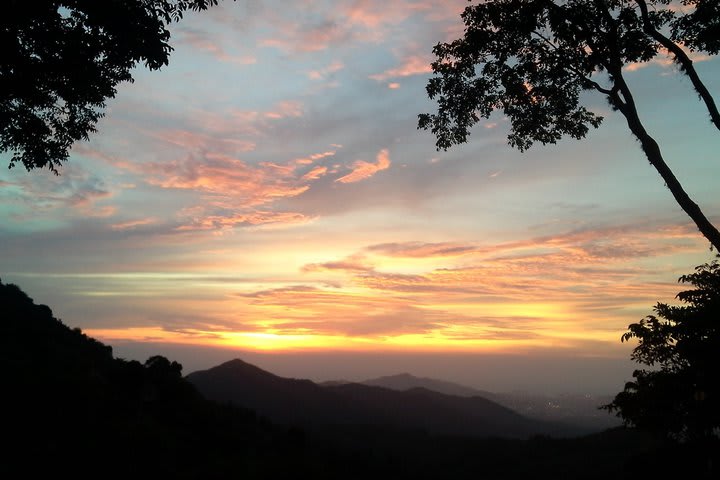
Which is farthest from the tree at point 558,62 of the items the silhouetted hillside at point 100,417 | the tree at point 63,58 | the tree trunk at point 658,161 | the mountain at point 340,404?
the mountain at point 340,404

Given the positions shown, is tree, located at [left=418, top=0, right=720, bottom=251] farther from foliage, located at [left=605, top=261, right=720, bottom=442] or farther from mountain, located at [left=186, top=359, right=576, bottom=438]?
mountain, located at [left=186, top=359, right=576, bottom=438]

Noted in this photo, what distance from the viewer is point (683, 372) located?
50.4 ft

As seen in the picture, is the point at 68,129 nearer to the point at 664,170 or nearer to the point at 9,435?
the point at 9,435

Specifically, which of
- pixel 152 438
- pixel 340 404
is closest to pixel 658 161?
pixel 152 438

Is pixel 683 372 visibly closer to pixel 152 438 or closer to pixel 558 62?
pixel 558 62

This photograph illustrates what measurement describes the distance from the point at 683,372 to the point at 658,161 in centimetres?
779

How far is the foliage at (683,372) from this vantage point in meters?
14.6

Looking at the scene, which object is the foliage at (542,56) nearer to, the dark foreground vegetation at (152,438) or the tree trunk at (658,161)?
the tree trunk at (658,161)

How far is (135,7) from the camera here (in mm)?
12094

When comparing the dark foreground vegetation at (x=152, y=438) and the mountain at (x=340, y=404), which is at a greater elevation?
the dark foreground vegetation at (x=152, y=438)

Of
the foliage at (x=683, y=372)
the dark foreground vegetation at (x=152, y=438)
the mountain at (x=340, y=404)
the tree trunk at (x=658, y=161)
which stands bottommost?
the mountain at (x=340, y=404)

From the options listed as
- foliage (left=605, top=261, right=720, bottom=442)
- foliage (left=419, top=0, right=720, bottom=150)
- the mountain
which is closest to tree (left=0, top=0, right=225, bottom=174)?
foliage (left=419, top=0, right=720, bottom=150)

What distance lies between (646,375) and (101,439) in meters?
21.4

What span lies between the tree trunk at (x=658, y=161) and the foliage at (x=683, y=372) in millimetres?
4874
